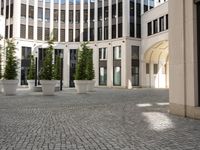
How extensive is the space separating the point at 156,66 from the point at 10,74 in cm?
3131

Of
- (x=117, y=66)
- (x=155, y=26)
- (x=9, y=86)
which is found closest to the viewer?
(x=9, y=86)

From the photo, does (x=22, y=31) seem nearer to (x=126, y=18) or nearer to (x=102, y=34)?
(x=102, y=34)

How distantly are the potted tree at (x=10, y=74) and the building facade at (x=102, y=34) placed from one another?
987 inches

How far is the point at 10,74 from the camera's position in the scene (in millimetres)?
22562

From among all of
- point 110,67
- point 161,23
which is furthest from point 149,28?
point 110,67

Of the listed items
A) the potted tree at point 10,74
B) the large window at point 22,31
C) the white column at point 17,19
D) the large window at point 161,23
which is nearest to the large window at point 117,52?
the large window at point 161,23

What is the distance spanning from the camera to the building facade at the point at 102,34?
46625mm

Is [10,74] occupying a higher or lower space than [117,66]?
lower

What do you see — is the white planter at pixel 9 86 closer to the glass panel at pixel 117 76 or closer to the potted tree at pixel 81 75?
the potted tree at pixel 81 75

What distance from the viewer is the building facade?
46625mm

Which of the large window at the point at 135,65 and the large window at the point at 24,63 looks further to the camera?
the large window at the point at 24,63

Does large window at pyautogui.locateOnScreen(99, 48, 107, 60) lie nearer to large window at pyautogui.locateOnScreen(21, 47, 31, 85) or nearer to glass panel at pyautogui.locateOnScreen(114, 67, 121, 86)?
glass panel at pyautogui.locateOnScreen(114, 67, 121, 86)

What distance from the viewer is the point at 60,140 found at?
6.25m

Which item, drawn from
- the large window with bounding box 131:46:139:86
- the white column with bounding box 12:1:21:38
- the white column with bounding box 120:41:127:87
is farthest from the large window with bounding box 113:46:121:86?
the white column with bounding box 12:1:21:38
